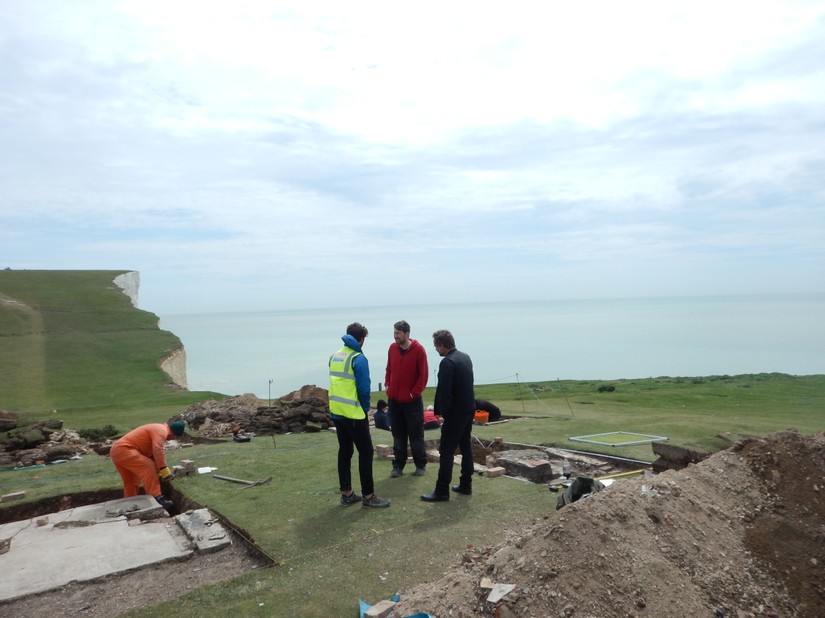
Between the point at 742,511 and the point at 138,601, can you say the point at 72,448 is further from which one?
the point at 742,511

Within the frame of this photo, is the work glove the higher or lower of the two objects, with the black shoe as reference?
lower

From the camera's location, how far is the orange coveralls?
7.48m

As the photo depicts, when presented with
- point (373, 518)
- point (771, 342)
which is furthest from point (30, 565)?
point (771, 342)

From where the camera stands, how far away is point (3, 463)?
10492 mm

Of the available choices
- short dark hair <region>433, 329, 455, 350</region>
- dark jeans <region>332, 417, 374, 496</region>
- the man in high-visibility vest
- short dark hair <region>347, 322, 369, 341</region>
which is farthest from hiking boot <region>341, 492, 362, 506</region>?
short dark hair <region>433, 329, 455, 350</region>

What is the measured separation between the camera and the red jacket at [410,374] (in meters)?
7.88

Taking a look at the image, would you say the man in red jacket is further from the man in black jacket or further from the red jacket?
the man in black jacket

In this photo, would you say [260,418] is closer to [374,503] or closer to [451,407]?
[374,503]

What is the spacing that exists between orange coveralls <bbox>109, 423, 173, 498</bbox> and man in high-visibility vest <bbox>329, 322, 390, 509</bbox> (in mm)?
2648

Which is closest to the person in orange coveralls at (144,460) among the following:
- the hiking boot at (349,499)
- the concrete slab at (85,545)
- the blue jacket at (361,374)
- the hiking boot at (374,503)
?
the concrete slab at (85,545)

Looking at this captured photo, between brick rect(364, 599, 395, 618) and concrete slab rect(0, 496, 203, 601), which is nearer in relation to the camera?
brick rect(364, 599, 395, 618)

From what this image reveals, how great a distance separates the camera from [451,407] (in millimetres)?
7016

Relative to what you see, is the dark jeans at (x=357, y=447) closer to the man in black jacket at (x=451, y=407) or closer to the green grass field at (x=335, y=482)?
the green grass field at (x=335, y=482)

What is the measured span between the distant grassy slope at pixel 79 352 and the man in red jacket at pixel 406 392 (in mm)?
12714
